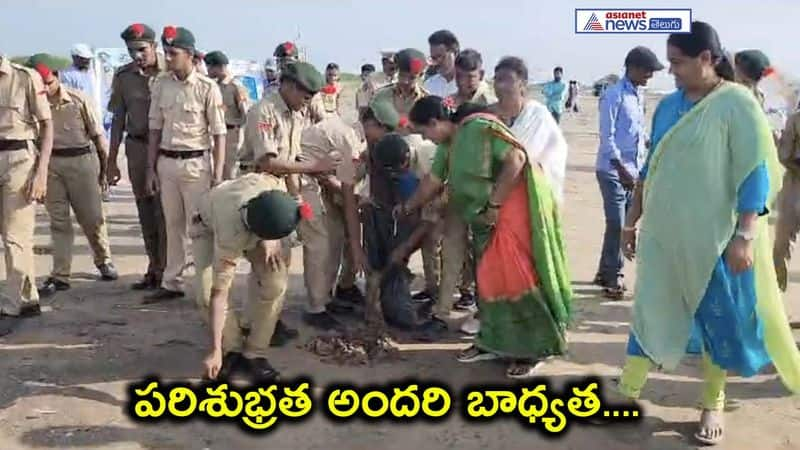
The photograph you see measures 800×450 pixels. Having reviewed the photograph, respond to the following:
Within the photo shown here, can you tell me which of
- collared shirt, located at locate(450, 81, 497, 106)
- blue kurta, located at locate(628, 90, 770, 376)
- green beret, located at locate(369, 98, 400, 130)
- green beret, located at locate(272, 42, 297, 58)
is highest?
green beret, located at locate(272, 42, 297, 58)

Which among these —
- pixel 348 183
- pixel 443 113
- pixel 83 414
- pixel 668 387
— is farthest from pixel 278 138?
pixel 668 387

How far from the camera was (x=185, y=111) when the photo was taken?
18.7 ft

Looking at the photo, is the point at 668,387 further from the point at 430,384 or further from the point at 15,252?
the point at 15,252

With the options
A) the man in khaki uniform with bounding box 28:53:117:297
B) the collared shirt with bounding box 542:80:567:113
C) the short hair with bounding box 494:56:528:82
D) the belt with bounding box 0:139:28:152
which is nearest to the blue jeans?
the short hair with bounding box 494:56:528:82

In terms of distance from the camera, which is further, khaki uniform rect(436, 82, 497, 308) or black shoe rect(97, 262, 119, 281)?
black shoe rect(97, 262, 119, 281)

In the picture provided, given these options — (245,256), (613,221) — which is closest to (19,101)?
(245,256)

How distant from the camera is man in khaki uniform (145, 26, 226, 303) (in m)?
5.70

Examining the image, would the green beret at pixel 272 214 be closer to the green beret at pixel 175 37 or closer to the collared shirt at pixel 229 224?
the collared shirt at pixel 229 224

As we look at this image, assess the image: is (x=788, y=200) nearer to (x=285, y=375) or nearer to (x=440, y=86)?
(x=440, y=86)

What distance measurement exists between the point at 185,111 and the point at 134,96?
63cm

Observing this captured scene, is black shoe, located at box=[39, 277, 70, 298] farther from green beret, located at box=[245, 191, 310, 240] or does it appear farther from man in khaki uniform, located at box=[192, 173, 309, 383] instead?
green beret, located at box=[245, 191, 310, 240]

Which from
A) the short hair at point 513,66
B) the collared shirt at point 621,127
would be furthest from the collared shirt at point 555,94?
the short hair at point 513,66

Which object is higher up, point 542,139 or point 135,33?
point 135,33

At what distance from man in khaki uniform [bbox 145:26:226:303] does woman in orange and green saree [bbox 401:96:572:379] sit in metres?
1.89
